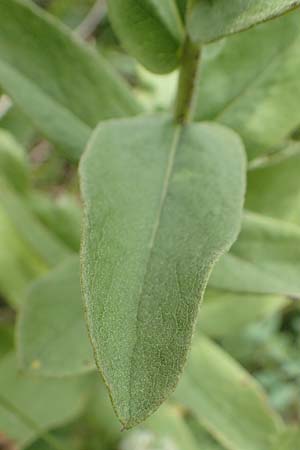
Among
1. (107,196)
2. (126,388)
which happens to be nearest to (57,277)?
(107,196)

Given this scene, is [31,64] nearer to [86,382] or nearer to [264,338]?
[86,382]

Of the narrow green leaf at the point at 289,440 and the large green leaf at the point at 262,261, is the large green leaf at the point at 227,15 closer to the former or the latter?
the large green leaf at the point at 262,261

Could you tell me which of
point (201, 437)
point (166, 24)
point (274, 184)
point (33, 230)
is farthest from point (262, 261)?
point (201, 437)

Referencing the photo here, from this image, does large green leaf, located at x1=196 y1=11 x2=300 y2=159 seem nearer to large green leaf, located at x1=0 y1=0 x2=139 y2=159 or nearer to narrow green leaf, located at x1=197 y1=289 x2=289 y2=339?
large green leaf, located at x1=0 y1=0 x2=139 y2=159

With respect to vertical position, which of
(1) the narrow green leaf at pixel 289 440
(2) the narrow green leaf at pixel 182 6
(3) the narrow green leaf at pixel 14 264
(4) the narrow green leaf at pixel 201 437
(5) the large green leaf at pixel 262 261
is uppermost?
(2) the narrow green leaf at pixel 182 6

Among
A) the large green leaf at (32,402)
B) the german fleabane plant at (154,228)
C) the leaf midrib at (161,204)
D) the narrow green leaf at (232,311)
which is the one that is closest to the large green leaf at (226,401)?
the german fleabane plant at (154,228)

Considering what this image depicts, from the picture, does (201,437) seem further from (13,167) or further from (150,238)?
(150,238)
